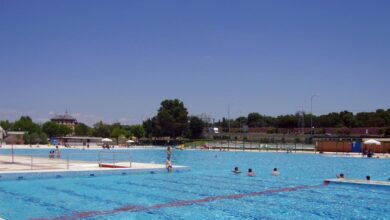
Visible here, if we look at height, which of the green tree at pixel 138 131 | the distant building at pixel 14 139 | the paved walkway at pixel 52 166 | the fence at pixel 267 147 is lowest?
the fence at pixel 267 147

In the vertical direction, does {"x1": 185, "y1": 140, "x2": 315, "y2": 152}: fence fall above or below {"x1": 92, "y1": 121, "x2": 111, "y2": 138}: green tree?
below

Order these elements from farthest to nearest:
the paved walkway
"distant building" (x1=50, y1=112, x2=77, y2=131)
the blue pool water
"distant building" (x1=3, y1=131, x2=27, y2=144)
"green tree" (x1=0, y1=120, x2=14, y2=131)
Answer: "distant building" (x1=50, y1=112, x2=77, y2=131)
"green tree" (x1=0, y1=120, x2=14, y2=131)
"distant building" (x1=3, y1=131, x2=27, y2=144)
the paved walkway
the blue pool water

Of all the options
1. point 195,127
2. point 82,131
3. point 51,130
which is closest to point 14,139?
point 51,130

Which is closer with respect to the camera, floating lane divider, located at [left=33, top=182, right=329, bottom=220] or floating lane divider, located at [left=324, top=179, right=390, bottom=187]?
floating lane divider, located at [left=33, top=182, right=329, bottom=220]

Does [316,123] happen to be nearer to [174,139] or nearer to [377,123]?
[377,123]

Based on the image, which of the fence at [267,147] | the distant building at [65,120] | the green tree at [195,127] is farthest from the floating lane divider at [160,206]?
the distant building at [65,120]

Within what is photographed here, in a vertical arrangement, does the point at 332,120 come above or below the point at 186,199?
above

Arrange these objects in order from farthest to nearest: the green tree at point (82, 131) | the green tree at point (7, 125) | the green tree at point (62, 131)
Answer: the green tree at point (82, 131) → the green tree at point (7, 125) → the green tree at point (62, 131)

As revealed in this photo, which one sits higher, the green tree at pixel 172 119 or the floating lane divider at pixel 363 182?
the green tree at pixel 172 119

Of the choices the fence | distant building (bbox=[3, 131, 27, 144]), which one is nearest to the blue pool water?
the fence

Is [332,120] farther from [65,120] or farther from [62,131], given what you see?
[65,120]

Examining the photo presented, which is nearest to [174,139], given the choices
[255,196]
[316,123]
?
[316,123]

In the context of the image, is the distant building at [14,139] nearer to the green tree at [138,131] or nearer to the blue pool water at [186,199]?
the green tree at [138,131]

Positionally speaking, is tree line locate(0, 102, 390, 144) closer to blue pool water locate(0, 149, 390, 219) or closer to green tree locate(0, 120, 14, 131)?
green tree locate(0, 120, 14, 131)
